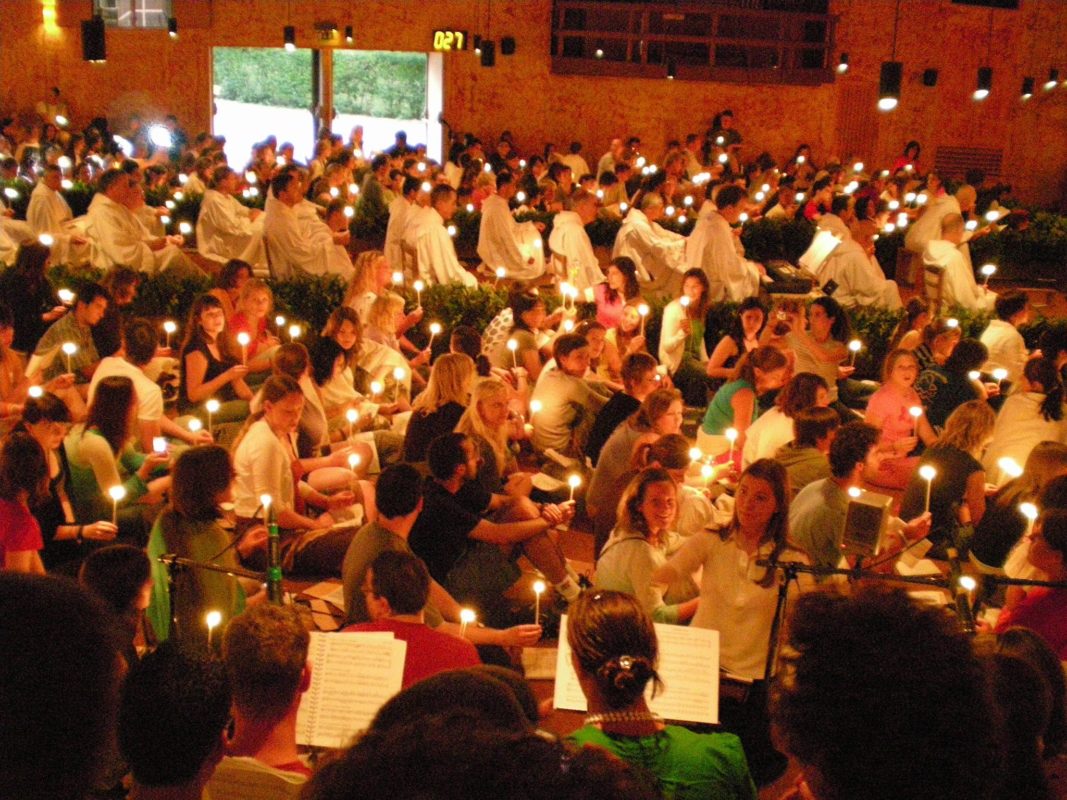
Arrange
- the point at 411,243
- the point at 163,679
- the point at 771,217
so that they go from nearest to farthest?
the point at 163,679
the point at 411,243
the point at 771,217

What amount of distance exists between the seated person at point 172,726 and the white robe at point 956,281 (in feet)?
29.9

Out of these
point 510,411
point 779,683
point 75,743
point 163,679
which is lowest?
point 510,411

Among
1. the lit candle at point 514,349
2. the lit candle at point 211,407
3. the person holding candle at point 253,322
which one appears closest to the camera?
the lit candle at point 211,407

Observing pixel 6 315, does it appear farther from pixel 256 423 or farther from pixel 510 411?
pixel 510 411

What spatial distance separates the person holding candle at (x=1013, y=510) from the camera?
5180 millimetres

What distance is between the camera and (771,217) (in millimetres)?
14297

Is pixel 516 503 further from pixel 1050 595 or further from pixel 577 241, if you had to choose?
pixel 577 241

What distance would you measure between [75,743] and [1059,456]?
4884 mm

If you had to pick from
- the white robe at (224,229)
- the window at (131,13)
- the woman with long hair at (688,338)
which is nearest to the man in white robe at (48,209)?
Answer: the white robe at (224,229)

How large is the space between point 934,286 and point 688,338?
135 inches

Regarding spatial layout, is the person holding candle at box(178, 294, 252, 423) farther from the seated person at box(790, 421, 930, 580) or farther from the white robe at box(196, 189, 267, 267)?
the white robe at box(196, 189, 267, 267)

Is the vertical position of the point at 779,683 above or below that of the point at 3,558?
above

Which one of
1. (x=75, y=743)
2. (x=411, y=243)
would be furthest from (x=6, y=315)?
(x=75, y=743)

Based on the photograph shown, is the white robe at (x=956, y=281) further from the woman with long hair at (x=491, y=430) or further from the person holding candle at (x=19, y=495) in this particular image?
the person holding candle at (x=19, y=495)
